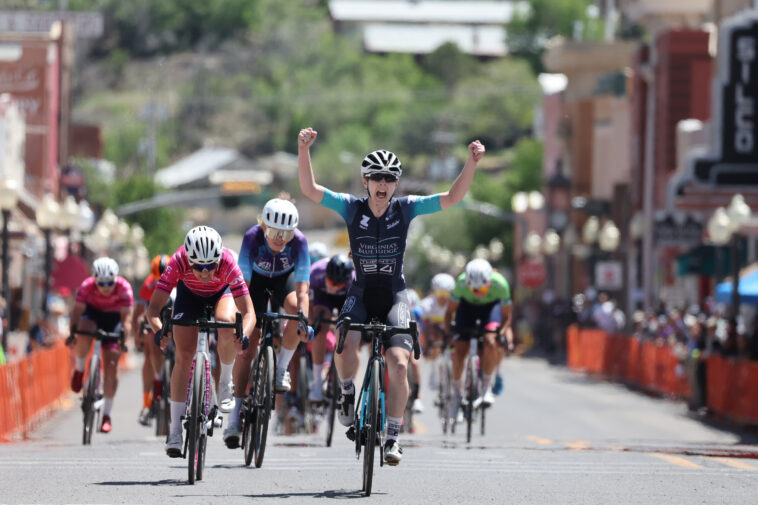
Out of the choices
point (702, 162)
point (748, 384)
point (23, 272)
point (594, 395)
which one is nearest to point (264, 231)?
point (748, 384)

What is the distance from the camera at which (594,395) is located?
38.0 meters

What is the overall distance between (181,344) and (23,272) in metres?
38.9

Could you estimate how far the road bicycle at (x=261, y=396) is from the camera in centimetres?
1467

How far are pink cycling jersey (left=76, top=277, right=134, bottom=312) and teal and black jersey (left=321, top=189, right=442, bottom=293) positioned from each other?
23.8ft

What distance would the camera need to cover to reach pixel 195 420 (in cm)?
1324

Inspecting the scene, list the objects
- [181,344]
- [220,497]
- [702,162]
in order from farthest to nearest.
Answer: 1. [702,162]
2. [181,344]
3. [220,497]

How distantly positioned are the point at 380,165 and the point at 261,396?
8.49ft

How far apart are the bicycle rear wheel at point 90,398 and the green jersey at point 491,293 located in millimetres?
Result: 3922

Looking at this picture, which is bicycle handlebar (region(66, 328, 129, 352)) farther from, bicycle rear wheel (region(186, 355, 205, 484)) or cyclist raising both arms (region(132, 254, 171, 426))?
bicycle rear wheel (region(186, 355, 205, 484))

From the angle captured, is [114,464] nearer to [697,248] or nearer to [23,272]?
[697,248]

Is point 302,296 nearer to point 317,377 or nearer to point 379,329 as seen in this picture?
point 379,329

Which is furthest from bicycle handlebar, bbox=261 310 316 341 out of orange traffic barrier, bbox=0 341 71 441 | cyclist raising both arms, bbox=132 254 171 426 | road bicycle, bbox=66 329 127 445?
orange traffic barrier, bbox=0 341 71 441

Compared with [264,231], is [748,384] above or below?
below

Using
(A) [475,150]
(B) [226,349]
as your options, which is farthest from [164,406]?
(A) [475,150]
